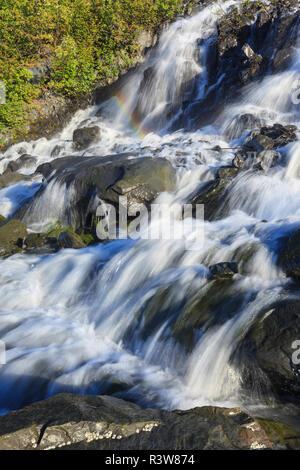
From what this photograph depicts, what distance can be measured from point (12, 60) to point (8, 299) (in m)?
15.0

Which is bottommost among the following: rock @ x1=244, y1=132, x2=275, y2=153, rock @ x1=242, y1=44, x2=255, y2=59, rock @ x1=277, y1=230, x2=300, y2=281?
rock @ x1=277, y1=230, x2=300, y2=281

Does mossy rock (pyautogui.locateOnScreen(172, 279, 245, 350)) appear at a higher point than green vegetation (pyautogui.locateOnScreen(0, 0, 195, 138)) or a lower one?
lower

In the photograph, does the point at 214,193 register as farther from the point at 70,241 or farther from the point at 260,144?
the point at 70,241

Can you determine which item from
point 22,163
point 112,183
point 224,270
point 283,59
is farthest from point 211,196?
point 22,163

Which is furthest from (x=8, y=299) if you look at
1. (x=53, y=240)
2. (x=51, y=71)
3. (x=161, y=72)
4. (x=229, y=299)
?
(x=51, y=71)

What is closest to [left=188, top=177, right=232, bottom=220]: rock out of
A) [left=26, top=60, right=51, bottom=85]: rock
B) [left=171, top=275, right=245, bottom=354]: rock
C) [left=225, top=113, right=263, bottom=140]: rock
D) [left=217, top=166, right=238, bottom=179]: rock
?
[left=217, top=166, right=238, bottom=179]: rock

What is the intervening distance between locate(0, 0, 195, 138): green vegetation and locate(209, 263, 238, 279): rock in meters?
13.9

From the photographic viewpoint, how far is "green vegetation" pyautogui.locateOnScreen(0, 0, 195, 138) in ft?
55.3

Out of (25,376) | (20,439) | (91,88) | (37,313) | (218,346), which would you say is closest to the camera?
(20,439)

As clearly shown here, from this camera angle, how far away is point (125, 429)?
2455mm

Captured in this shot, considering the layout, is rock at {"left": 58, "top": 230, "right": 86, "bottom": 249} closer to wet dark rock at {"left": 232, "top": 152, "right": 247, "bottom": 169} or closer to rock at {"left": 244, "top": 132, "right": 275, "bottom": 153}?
wet dark rock at {"left": 232, "top": 152, "right": 247, "bottom": 169}

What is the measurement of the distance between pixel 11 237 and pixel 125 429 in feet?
22.4

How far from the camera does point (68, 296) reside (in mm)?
6504

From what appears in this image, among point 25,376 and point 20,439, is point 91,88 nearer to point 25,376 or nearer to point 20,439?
point 25,376
